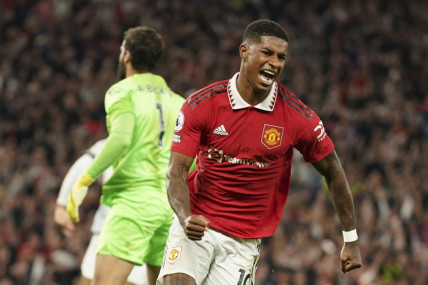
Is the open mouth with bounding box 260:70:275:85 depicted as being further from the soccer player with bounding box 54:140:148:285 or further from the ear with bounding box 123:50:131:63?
the soccer player with bounding box 54:140:148:285

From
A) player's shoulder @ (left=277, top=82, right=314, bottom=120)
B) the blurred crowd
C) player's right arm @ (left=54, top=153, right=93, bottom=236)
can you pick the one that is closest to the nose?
player's shoulder @ (left=277, top=82, right=314, bottom=120)

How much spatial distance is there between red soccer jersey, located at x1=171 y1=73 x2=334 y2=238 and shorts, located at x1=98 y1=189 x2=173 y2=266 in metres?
0.95

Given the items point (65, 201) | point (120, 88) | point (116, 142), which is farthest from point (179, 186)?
point (65, 201)

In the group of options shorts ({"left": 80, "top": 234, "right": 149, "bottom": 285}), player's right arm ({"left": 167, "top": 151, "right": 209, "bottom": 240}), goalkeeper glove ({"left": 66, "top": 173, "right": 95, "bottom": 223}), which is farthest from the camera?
shorts ({"left": 80, "top": 234, "right": 149, "bottom": 285})

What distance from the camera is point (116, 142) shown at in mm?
5438

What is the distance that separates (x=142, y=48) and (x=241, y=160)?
1749 mm

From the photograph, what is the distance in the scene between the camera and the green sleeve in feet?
17.9

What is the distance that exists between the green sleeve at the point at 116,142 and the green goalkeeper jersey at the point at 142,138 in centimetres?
9

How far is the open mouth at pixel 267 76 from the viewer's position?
4.44m

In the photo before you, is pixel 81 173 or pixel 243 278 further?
pixel 81 173

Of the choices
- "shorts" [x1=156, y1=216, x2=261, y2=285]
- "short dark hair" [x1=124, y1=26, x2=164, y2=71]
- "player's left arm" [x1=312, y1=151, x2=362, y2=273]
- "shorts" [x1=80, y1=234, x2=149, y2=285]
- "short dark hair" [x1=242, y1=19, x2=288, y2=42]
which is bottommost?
"shorts" [x1=80, y1=234, x2=149, y2=285]

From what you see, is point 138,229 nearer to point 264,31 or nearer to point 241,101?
point 241,101

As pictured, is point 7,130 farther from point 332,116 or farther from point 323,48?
point 323,48

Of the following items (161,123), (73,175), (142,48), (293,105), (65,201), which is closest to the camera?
(293,105)
